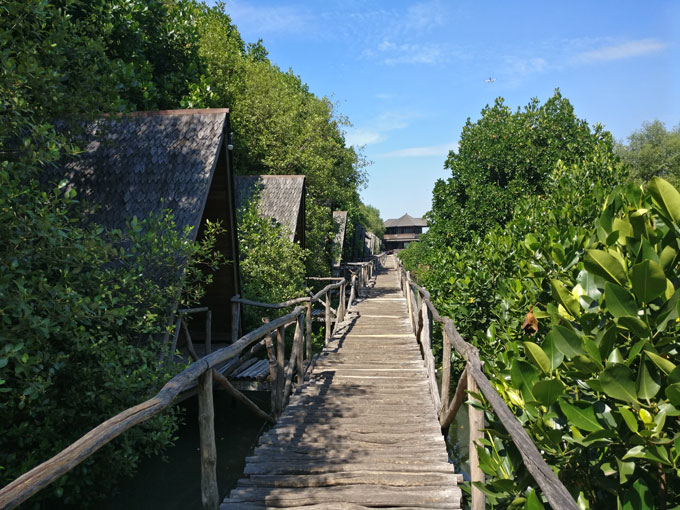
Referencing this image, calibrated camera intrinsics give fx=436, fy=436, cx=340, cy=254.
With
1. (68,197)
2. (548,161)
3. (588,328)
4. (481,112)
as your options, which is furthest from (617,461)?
(481,112)

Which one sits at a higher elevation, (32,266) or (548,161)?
(548,161)

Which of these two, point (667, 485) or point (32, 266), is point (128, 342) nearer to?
point (32, 266)

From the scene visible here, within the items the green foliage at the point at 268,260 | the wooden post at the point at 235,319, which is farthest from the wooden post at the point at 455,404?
the green foliage at the point at 268,260

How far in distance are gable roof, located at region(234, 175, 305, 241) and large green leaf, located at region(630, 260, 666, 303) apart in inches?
460

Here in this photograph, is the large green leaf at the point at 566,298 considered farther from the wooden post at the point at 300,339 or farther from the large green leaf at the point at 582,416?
the wooden post at the point at 300,339

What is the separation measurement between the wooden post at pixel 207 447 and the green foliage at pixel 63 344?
107 cm

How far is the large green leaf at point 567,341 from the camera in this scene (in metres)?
1.84

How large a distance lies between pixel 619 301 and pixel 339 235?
22795mm

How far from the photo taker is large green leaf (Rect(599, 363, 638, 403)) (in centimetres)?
160

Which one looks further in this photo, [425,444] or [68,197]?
[425,444]

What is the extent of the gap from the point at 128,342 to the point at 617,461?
4.42 meters

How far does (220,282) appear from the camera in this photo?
8125 mm

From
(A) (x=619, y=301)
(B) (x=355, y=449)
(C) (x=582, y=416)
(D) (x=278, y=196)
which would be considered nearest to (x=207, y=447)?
(B) (x=355, y=449)

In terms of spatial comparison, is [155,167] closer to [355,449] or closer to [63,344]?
[63,344]
